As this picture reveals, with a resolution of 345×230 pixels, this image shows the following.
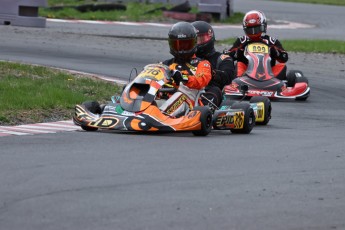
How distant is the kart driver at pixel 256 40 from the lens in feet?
47.1

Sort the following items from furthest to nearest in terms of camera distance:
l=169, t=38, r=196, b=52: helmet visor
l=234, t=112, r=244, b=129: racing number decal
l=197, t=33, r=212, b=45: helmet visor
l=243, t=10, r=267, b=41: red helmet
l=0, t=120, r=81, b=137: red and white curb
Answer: l=243, t=10, r=267, b=41: red helmet < l=197, t=33, r=212, b=45: helmet visor < l=169, t=38, r=196, b=52: helmet visor < l=234, t=112, r=244, b=129: racing number decal < l=0, t=120, r=81, b=137: red and white curb

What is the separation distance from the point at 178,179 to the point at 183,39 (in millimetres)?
3462

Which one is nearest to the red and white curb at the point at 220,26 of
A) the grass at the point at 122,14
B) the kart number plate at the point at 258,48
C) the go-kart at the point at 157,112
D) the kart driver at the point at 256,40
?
the grass at the point at 122,14

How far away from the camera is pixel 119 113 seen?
9.51 meters

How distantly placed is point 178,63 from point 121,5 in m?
17.8

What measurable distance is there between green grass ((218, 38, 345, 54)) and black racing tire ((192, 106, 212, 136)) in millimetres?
11018

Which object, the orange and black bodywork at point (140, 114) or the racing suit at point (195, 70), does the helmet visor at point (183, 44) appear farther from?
the orange and black bodywork at point (140, 114)

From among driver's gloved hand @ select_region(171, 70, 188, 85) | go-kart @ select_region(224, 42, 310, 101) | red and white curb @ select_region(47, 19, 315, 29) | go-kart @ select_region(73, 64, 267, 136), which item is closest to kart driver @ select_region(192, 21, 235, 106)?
go-kart @ select_region(73, 64, 267, 136)

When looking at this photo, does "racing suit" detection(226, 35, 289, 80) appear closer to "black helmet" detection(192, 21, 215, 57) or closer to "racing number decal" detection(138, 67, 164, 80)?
"black helmet" detection(192, 21, 215, 57)

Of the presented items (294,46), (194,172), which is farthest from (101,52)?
(194,172)

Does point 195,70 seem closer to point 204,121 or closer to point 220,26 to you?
point 204,121

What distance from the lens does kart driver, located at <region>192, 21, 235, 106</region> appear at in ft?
34.8

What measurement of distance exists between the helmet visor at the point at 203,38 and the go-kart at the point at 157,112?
1108mm

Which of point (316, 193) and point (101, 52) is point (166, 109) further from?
point (101, 52)
